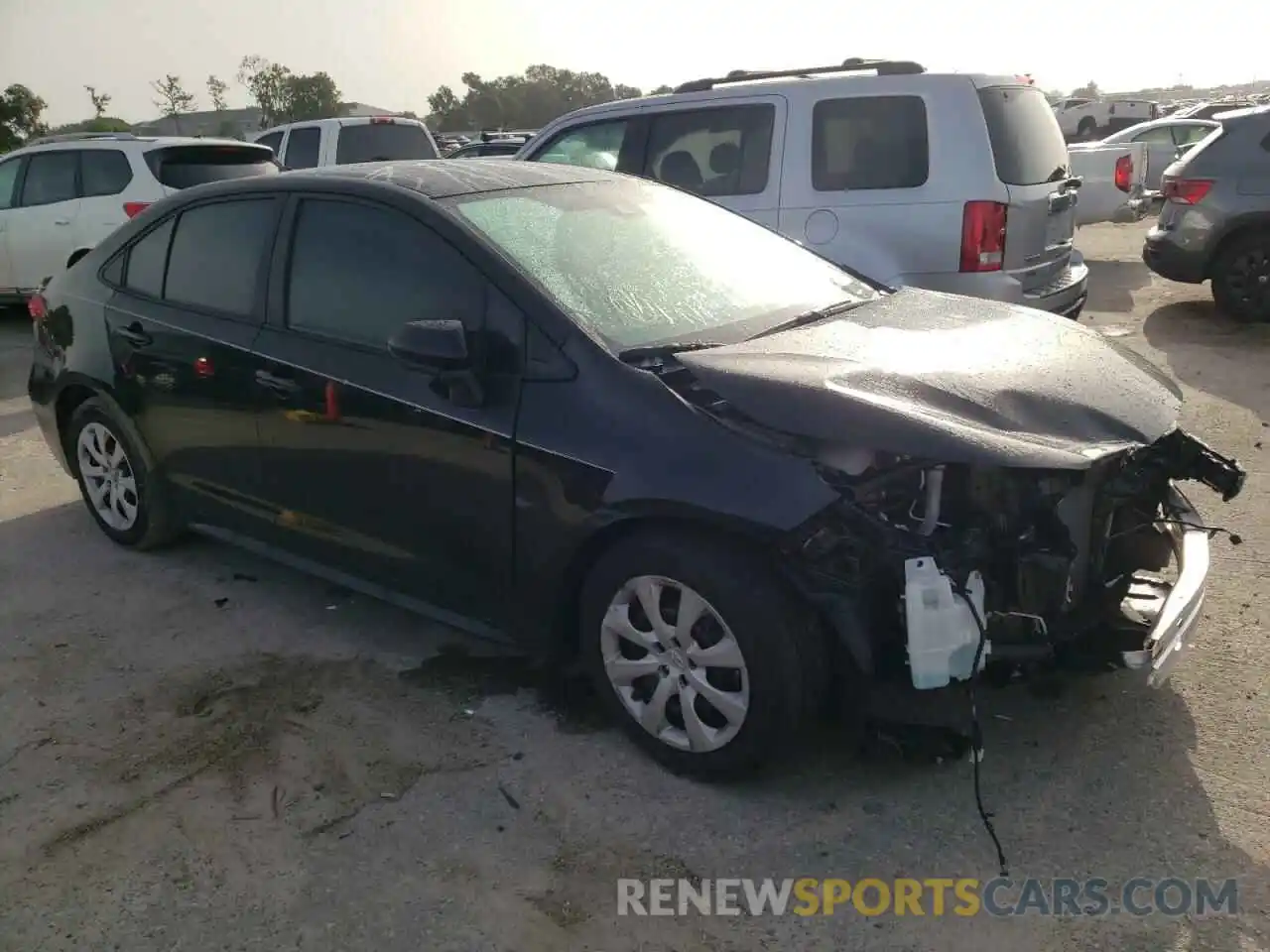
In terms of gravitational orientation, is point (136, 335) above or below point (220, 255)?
below

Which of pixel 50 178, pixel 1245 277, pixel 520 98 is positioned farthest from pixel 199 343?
pixel 520 98

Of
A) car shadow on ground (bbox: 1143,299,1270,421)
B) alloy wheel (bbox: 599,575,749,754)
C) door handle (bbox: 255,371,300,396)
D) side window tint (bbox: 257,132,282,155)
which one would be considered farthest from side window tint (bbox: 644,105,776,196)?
side window tint (bbox: 257,132,282,155)

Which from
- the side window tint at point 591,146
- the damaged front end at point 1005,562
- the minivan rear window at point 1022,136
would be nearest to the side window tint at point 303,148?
the side window tint at point 591,146

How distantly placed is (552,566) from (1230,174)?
7.94m

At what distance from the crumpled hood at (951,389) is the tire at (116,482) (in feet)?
8.99

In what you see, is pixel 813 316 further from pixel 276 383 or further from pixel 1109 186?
pixel 1109 186

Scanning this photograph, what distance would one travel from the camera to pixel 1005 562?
9.52ft

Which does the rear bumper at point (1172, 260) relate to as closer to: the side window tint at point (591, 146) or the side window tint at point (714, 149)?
the side window tint at point (714, 149)

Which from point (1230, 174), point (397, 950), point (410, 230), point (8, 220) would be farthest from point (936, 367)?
point (8, 220)

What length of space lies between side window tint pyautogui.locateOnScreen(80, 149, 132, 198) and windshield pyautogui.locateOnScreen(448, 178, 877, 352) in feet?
25.5

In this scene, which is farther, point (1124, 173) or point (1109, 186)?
point (1109, 186)

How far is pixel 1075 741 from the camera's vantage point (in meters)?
3.19

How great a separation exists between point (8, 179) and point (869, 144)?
29.0ft

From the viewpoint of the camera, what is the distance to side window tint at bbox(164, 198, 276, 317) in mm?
3998
